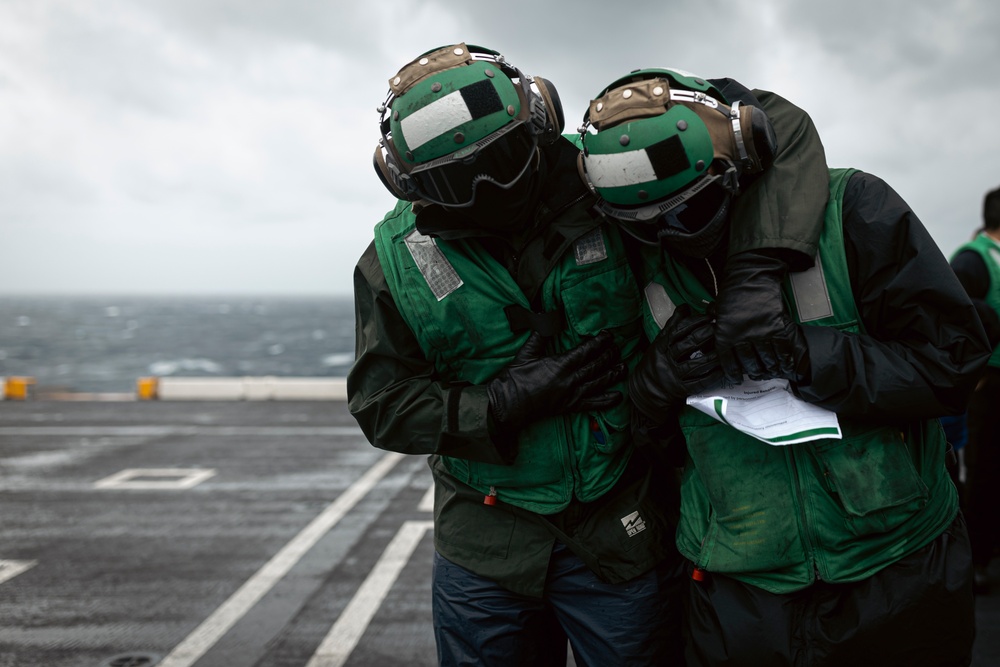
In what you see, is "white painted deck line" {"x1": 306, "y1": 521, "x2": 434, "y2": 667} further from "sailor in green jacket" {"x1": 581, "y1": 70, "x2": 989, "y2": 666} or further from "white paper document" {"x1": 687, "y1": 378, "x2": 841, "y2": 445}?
"white paper document" {"x1": 687, "y1": 378, "x2": 841, "y2": 445}

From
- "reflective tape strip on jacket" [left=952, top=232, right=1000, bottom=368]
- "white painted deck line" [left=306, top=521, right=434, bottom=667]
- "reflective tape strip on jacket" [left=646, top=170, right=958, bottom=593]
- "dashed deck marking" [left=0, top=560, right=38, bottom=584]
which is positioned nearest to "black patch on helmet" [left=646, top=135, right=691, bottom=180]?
"reflective tape strip on jacket" [left=646, top=170, right=958, bottom=593]

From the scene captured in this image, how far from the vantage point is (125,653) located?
418cm

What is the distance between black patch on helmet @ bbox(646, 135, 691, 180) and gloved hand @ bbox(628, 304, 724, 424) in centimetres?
37

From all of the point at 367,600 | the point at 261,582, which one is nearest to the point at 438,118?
the point at 367,600

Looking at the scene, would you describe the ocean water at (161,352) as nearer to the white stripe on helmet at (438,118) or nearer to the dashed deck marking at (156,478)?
the dashed deck marking at (156,478)

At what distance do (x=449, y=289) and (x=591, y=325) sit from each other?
0.39 meters

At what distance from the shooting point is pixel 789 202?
1.72 m

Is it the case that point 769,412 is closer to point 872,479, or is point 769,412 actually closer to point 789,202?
point 872,479

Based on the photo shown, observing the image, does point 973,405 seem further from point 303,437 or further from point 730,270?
point 303,437

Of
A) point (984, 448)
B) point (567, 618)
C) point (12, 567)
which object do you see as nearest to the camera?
point (567, 618)

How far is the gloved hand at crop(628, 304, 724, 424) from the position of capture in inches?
72.0

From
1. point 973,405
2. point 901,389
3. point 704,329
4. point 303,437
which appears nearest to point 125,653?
point 704,329

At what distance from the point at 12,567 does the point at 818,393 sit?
5.93m

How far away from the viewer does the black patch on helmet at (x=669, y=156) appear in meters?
1.70
